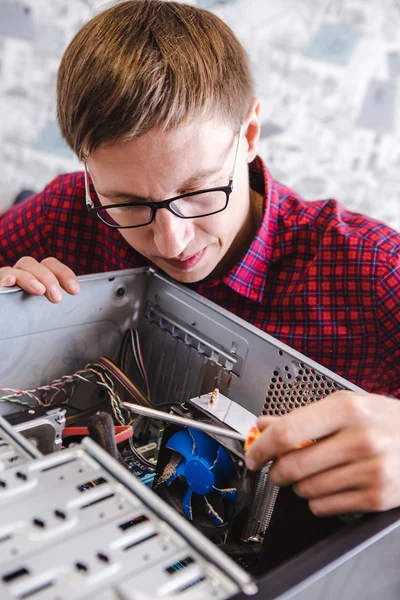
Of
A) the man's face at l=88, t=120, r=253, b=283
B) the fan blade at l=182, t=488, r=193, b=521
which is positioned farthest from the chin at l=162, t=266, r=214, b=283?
the fan blade at l=182, t=488, r=193, b=521

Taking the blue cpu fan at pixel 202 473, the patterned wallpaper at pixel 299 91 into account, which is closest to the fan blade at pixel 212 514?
the blue cpu fan at pixel 202 473

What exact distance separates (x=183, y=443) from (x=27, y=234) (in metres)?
0.75

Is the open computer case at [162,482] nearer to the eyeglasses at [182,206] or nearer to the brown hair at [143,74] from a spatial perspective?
the eyeglasses at [182,206]

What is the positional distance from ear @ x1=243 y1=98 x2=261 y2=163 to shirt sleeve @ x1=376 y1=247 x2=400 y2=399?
1.01 feet

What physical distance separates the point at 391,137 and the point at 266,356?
189 centimetres

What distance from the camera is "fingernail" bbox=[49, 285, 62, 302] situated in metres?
0.84

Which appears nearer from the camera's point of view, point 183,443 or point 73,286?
point 183,443

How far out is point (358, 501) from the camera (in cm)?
55

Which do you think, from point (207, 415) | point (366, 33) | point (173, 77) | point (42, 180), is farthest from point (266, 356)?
point (366, 33)

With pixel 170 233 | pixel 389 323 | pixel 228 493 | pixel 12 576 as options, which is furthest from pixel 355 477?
pixel 389 323

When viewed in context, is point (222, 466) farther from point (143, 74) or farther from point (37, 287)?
point (143, 74)

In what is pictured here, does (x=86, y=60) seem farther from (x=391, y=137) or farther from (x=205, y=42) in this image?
(x=391, y=137)

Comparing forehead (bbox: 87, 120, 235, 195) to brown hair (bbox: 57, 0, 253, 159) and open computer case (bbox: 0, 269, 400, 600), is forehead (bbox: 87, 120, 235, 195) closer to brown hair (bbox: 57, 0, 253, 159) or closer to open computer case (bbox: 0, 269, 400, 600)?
brown hair (bbox: 57, 0, 253, 159)

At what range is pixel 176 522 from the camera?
467mm
